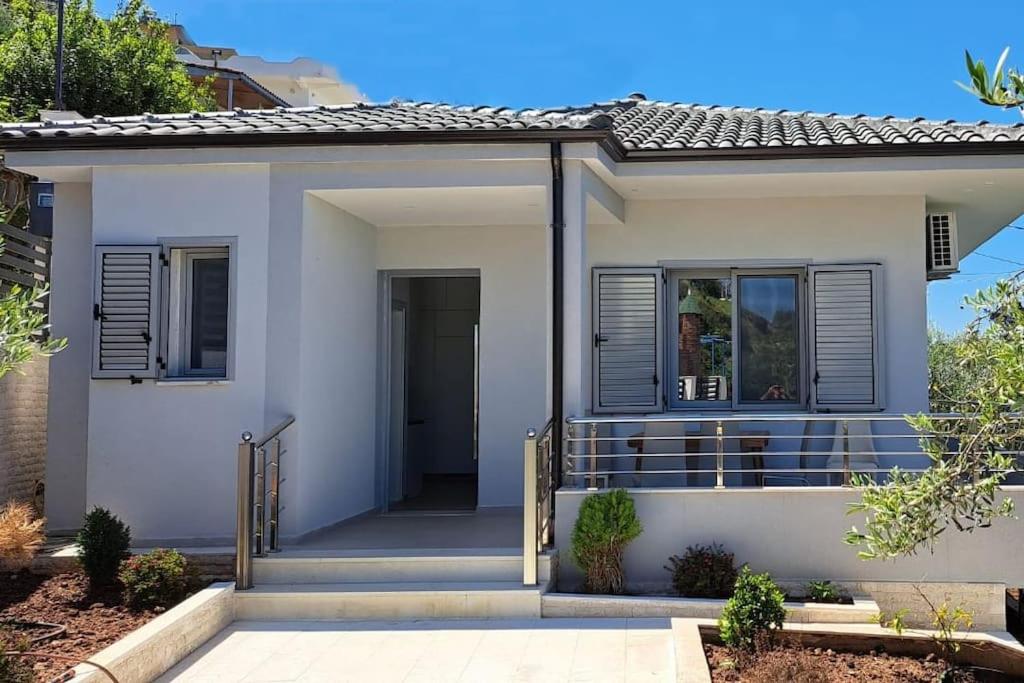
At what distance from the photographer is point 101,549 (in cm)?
836

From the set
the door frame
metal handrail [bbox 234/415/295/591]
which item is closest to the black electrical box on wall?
the door frame

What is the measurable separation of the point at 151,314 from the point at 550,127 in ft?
13.9

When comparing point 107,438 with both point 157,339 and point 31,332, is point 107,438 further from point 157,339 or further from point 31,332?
point 31,332

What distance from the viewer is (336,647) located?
7.62m

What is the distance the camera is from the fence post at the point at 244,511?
8.51 metres

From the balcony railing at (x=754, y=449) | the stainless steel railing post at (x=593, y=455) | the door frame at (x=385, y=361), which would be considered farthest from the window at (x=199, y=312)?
the balcony railing at (x=754, y=449)

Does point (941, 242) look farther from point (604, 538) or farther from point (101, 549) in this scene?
point (101, 549)

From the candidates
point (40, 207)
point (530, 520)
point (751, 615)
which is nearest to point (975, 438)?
point (751, 615)

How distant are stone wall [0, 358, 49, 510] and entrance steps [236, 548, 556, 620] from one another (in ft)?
13.4

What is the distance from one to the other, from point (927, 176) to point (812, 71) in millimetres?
9122

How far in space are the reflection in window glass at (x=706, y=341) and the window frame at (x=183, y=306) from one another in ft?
16.5

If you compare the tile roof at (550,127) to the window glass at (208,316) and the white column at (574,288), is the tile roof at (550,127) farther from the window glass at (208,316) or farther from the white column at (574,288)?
the window glass at (208,316)

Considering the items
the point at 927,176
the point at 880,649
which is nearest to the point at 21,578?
the point at 880,649

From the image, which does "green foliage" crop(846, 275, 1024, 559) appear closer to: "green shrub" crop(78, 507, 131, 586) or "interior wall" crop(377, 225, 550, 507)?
"green shrub" crop(78, 507, 131, 586)
